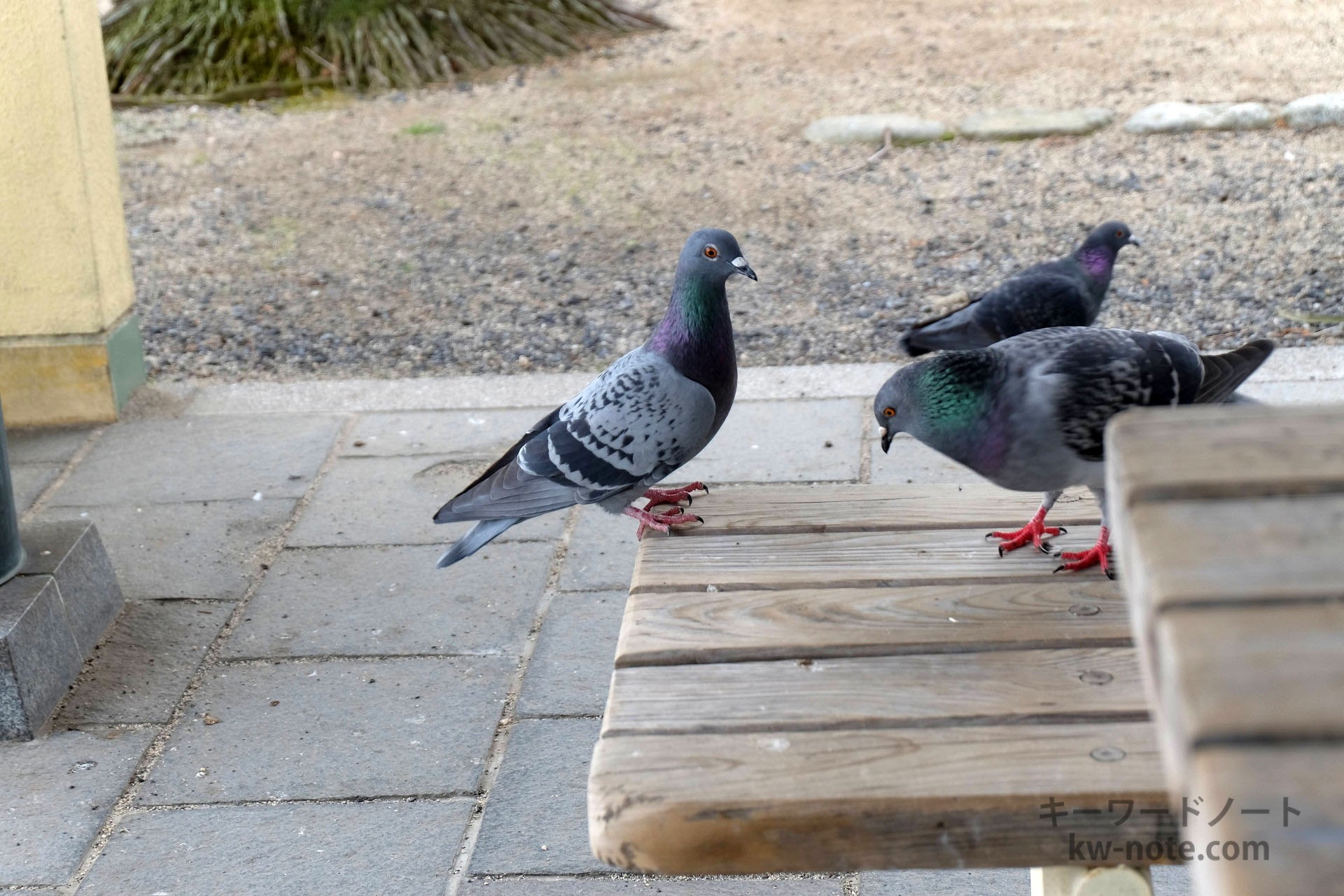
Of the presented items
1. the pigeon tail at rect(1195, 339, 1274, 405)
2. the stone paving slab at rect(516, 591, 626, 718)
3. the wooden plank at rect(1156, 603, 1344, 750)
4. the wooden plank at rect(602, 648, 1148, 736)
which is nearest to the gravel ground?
the stone paving slab at rect(516, 591, 626, 718)

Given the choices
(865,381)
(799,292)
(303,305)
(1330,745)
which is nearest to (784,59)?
(799,292)

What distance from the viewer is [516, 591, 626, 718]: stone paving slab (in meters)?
2.79

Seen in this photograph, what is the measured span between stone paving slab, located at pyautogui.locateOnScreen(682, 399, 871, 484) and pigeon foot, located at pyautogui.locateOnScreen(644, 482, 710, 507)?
1303 mm

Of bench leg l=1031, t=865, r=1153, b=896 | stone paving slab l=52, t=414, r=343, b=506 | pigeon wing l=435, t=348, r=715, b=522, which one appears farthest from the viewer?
stone paving slab l=52, t=414, r=343, b=506

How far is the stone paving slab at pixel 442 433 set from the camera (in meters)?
4.16

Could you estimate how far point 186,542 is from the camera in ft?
11.9

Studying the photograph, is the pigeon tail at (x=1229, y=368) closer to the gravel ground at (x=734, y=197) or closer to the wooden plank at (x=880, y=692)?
the wooden plank at (x=880, y=692)

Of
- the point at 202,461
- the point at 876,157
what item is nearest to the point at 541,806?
the point at 202,461

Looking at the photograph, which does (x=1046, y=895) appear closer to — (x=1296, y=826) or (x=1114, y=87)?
(x=1296, y=826)

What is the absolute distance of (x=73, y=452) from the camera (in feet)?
14.0

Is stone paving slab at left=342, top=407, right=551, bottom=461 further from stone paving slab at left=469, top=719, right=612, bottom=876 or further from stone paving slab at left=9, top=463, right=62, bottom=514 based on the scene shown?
stone paving slab at left=469, top=719, right=612, bottom=876

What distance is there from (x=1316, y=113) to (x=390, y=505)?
5.53 metres

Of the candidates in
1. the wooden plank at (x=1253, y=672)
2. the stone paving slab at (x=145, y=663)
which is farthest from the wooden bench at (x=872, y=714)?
the stone paving slab at (x=145, y=663)

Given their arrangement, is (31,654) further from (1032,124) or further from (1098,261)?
(1032,124)
